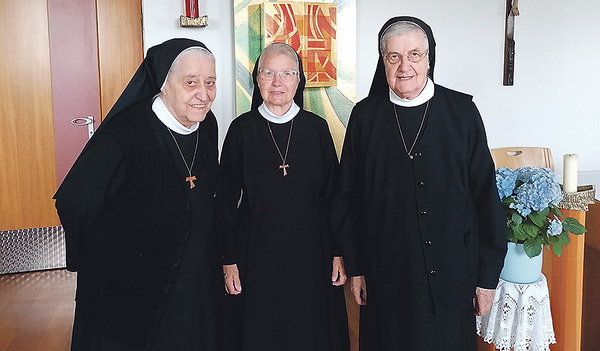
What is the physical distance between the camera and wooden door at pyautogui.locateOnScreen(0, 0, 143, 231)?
387cm

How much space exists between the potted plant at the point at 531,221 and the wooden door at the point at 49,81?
2.79 meters

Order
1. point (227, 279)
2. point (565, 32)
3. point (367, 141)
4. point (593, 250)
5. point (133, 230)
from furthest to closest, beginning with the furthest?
point (565, 32) < point (593, 250) < point (227, 279) < point (367, 141) < point (133, 230)

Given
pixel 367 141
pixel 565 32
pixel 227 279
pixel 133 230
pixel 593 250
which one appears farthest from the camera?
pixel 565 32

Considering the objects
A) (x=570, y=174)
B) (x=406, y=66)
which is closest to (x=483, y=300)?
(x=570, y=174)

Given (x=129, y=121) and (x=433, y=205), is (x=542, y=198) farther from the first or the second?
(x=129, y=121)

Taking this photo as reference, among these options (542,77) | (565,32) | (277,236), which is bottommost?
(277,236)

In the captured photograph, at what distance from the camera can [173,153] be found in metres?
1.88

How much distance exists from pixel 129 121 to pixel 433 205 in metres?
0.93

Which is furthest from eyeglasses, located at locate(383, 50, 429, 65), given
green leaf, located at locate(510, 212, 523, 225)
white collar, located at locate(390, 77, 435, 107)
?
green leaf, located at locate(510, 212, 523, 225)

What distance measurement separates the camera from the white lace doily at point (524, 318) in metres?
1.97

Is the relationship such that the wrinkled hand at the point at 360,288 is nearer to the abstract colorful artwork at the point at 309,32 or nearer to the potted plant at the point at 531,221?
the potted plant at the point at 531,221

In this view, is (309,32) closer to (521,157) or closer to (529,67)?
(521,157)

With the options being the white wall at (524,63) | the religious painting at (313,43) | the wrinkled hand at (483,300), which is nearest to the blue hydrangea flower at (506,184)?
the wrinkled hand at (483,300)

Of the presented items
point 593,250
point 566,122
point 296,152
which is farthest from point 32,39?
point 566,122
